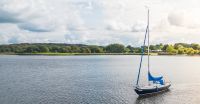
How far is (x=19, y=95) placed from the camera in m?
67.8

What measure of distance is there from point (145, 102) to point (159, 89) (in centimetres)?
969

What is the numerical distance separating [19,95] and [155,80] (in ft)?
103

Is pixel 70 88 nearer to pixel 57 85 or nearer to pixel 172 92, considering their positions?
pixel 57 85

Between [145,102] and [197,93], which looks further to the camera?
[197,93]

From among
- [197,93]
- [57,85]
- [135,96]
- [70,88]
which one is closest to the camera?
[135,96]

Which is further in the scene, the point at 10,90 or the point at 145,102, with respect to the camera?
the point at 10,90

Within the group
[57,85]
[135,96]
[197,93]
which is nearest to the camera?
[135,96]

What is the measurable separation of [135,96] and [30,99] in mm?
22371

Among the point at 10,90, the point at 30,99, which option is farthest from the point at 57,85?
the point at 30,99

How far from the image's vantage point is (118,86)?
81.6 m

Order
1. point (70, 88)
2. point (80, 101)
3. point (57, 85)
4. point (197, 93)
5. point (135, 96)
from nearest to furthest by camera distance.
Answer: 1. point (80, 101)
2. point (135, 96)
3. point (197, 93)
4. point (70, 88)
5. point (57, 85)

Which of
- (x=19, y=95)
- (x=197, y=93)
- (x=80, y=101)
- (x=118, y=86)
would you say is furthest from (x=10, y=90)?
(x=197, y=93)

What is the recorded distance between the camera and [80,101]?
6178 cm

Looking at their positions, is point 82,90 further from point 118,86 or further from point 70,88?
point 118,86
